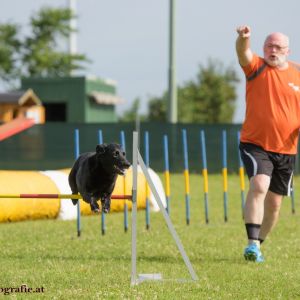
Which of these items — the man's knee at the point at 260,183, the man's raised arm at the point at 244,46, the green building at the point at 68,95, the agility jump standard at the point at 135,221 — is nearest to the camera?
the agility jump standard at the point at 135,221

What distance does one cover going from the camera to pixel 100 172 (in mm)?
6156

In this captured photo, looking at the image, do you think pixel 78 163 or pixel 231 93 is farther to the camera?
pixel 231 93

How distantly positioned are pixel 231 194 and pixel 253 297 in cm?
1159

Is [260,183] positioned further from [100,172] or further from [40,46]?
[40,46]

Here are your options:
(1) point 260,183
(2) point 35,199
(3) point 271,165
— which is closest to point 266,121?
(3) point 271,165

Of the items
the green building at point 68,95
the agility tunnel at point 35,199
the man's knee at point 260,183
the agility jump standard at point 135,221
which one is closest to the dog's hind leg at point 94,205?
the agility jump standard at point 135,221

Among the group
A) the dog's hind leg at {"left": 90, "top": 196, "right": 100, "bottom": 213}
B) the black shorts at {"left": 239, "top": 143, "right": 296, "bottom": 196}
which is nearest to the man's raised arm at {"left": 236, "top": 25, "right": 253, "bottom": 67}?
the black shorts at {"left": 239, "top": 143, "right": 296, "bottom": 196}

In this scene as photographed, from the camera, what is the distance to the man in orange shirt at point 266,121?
23.6 feet

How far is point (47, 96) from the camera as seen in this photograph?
42.0 metres

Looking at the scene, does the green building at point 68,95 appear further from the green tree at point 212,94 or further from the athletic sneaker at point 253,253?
the athletic sneaker at point 253,253

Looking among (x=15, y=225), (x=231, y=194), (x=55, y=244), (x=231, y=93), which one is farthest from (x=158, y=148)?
(x=231, y=93)

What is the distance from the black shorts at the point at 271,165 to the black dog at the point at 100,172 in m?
1.48

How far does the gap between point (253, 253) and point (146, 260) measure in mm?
955

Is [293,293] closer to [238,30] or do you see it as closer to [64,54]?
[238,30]
